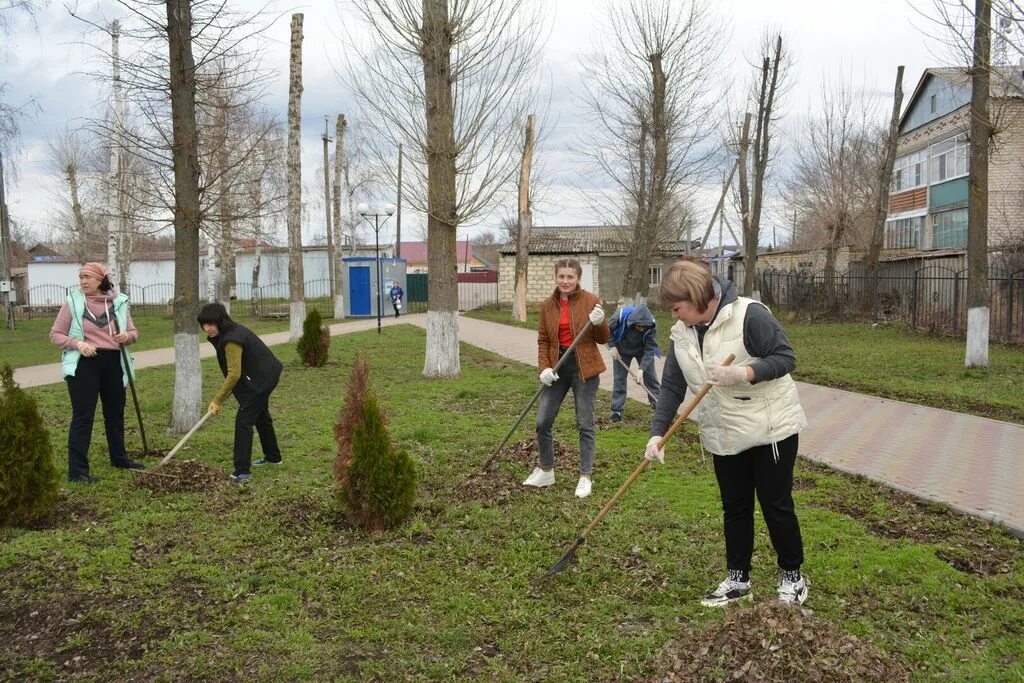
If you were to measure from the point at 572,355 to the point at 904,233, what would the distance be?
33.5 m

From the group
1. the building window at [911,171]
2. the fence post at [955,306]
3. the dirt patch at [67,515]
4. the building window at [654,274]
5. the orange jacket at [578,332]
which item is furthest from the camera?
the building window at [654,274]

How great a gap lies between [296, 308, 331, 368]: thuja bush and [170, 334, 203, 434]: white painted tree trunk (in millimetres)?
5944

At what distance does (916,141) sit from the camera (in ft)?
109

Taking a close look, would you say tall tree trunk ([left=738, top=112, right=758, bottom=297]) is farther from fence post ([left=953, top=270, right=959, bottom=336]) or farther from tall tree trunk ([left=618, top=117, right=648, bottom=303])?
fence post ([left=953, top=270, right=959, bottom=336])

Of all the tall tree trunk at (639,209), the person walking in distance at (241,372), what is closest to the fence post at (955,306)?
the tall tree trunk at (639,209)

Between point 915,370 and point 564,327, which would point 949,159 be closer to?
point 915,370

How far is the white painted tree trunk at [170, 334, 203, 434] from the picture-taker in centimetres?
774

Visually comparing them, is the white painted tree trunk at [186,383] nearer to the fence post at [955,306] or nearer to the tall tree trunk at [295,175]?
the tall tree trunk at [295,175]

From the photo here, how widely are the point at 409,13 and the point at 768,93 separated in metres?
17.8

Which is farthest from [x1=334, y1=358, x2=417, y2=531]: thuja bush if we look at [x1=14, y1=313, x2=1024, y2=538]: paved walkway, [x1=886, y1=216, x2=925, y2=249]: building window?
[x1=886, y1=216, x2=925, y2=249]: building window

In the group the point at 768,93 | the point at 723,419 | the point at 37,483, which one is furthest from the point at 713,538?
the point at 768,93

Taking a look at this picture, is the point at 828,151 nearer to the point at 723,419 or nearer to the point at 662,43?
the point at 662,43

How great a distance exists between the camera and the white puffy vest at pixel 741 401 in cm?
337

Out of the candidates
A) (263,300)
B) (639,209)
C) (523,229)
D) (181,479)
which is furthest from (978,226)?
(263,300)
